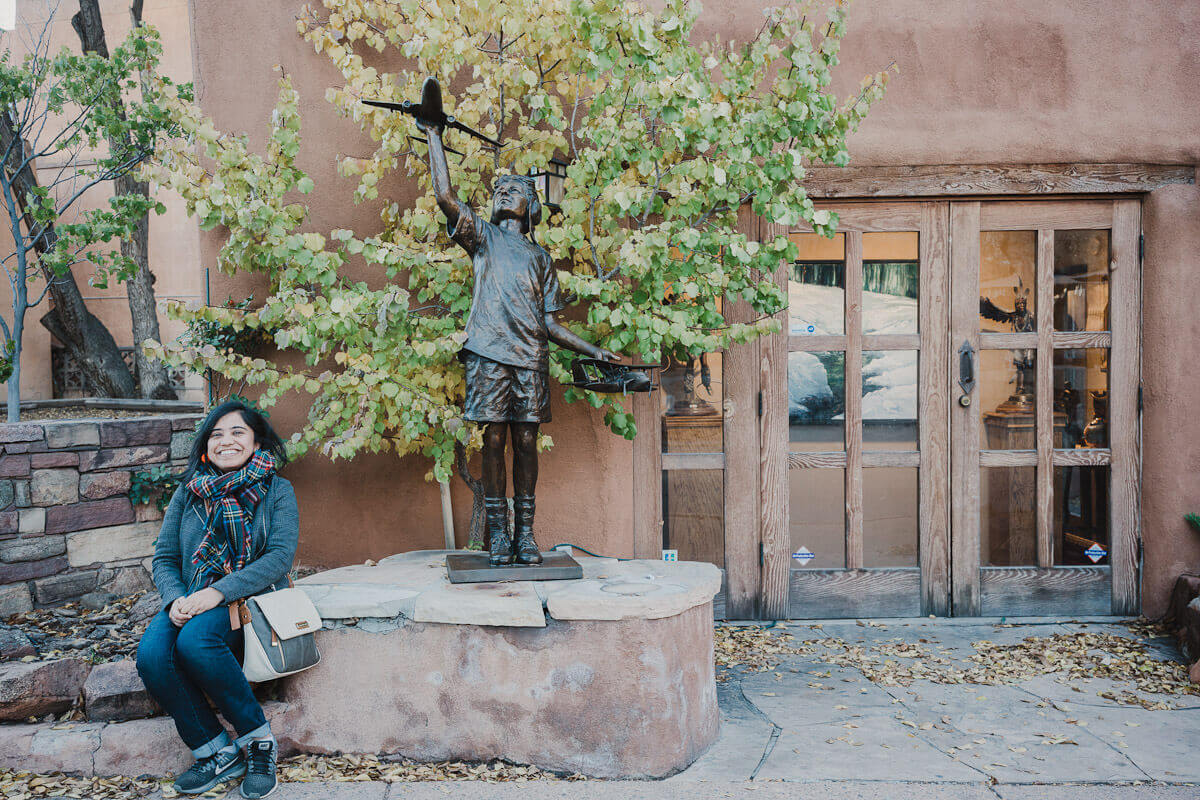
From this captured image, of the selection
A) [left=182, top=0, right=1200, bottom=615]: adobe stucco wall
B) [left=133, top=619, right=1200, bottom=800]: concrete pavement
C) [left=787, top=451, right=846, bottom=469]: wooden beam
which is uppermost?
[left=182, top=0, right=1200, bottom=615]: adobe stucco wall

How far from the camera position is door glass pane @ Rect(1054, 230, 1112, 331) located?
180 inches

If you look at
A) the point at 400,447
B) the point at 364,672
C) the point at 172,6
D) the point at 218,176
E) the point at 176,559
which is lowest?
the point at 364,672

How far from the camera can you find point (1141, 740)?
3.15 m

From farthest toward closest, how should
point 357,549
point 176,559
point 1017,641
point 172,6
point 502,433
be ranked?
point 172,6 → point 357,549 → point 1017,641 → point 502,433 → point 176,559

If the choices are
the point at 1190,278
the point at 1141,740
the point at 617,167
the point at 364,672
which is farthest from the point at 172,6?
the point at 1141,740

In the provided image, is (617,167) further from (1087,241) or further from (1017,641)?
(1017,641)

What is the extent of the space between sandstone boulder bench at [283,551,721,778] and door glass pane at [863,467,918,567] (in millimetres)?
1926

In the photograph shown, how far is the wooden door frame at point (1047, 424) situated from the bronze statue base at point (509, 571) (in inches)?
95.5

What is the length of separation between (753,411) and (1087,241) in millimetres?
2047

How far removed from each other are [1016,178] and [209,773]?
4.55 metres

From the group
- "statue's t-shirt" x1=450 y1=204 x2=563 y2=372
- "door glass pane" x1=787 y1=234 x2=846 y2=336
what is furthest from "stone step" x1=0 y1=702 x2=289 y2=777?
"door glass pane" x1=787 y1=234 x2=846 y2=336

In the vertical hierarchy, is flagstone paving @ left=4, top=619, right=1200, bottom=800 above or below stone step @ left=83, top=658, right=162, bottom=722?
below

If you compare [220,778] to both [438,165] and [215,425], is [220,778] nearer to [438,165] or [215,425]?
[215,425]

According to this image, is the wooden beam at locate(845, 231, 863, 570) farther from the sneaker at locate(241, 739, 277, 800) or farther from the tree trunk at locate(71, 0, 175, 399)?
the tree trunk at locate(71, 0, 175, 399)
